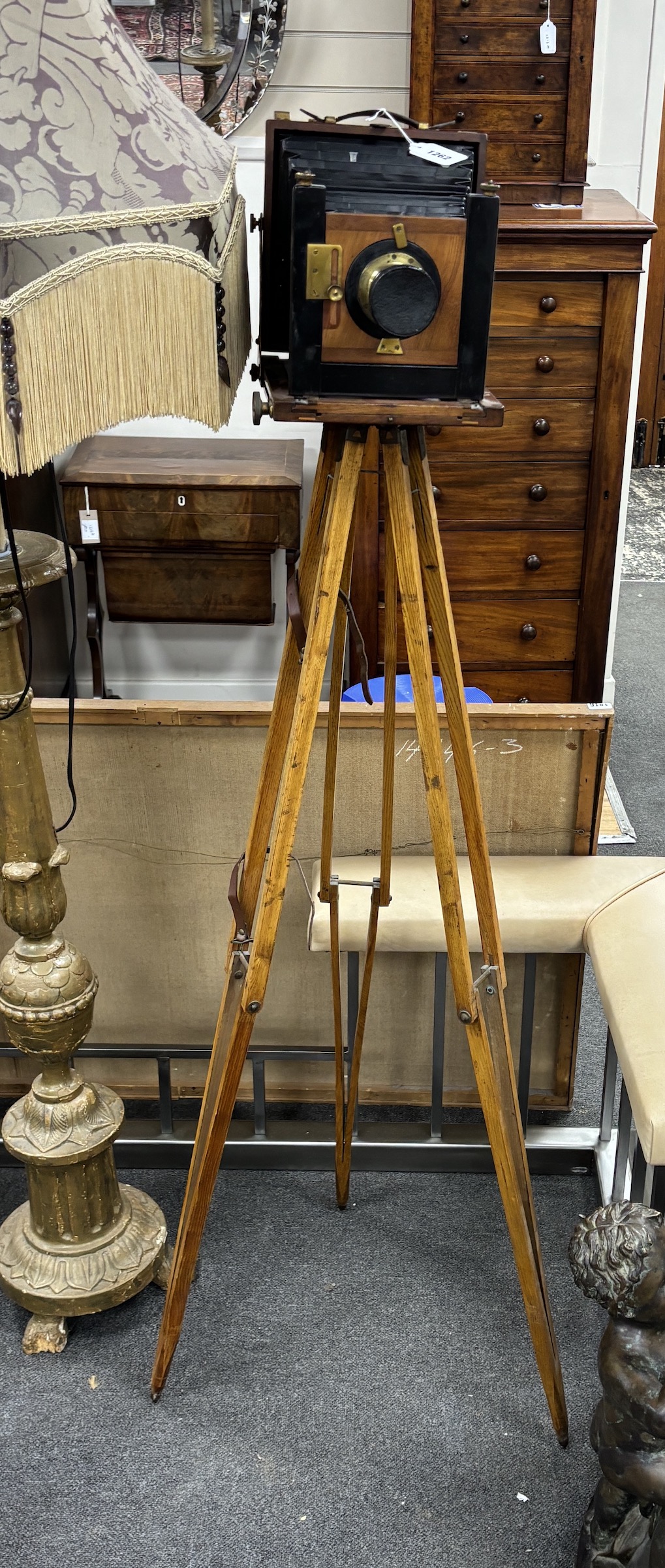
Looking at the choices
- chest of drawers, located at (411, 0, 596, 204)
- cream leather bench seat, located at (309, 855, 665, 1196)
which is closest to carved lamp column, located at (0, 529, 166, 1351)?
cream leather bench seat, located at (309, 855, 665, 1196)

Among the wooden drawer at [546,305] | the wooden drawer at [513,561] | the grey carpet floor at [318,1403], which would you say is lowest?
the grey carpet floor at [318,1403]

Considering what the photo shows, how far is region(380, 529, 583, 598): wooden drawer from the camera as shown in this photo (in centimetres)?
363

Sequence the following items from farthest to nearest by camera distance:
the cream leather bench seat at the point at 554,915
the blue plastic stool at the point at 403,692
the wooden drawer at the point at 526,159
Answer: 1. the wooden drawer at the point at 526,159
2. the blue plastic stool at the point at 403,692
3. the cream leather bench seat at the point at 554,915

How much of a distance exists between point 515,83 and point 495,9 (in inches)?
6.7

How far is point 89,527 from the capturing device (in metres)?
3.63

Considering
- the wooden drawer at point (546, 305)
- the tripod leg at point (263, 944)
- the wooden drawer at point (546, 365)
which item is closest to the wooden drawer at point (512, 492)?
the wooden drawer at point (546, 365)

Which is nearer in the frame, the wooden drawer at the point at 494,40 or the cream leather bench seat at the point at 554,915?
the cream leather bench seat at the point at 554,915

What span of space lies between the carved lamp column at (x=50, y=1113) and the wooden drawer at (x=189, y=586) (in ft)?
6.42

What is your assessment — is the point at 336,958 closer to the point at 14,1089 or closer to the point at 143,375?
the point at 14,1089

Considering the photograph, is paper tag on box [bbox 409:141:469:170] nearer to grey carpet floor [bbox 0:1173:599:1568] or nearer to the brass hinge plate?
the brass hinge plate

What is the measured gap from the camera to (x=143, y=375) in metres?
1.31

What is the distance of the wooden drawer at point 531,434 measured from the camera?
137 inches

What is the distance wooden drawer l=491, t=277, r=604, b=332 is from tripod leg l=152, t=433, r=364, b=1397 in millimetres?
2018

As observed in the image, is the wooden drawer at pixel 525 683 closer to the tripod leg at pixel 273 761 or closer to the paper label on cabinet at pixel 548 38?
the paper label on cabinet at pixel 548 38
